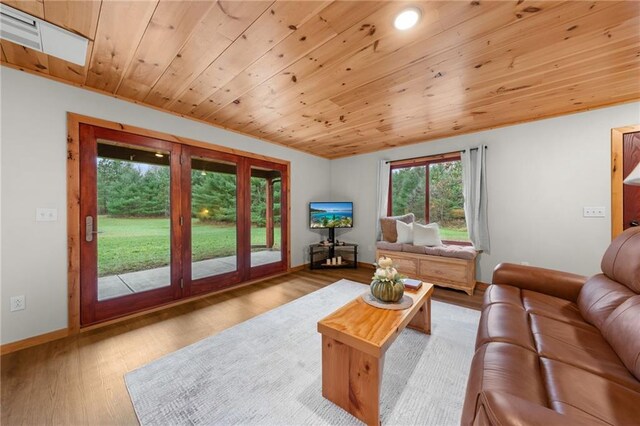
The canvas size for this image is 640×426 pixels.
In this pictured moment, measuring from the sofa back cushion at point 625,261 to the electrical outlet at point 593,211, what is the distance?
61.9 inches

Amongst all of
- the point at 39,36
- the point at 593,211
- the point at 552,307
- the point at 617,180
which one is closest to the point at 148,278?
the point at 39,36

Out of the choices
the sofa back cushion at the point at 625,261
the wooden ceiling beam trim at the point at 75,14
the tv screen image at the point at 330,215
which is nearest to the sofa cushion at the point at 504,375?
the sofa back cushion at the point at 625,261

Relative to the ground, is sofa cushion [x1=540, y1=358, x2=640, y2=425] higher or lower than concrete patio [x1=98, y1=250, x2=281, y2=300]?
higher

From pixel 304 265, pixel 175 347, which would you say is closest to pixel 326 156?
pixel 304 265

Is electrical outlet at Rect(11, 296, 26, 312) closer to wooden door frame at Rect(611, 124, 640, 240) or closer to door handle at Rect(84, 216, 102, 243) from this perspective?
door handle at Rect(84, 216, 102, 243)

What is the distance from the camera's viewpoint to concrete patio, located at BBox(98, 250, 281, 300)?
2.44 m

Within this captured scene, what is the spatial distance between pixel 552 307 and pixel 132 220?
12.9 feet

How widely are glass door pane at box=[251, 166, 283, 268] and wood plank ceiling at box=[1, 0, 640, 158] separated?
4.07 feet

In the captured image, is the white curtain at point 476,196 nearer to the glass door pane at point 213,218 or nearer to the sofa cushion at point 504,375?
the sofa cushion at point 504,375

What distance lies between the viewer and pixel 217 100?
2510 mm

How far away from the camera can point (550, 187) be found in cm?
299

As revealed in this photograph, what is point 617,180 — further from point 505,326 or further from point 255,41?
point 255,41

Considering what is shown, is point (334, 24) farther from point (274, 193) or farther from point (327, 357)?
point (274, 193)

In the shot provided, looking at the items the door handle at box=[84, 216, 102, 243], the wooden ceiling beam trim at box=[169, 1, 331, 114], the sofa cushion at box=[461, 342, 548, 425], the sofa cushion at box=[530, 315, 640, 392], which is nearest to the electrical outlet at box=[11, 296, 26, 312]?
the door handle at box=[84, 216, 102, 243]
